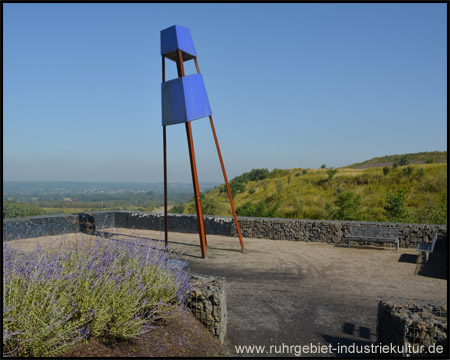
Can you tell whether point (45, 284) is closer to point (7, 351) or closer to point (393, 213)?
point (7, 351)

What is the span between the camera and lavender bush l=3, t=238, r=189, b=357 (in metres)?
3.29

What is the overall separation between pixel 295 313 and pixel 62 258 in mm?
3723

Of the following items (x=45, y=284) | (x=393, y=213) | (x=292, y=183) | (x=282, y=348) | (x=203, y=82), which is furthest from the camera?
(x=292, y=183)

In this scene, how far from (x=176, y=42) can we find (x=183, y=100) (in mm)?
1626

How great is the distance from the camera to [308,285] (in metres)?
7.74

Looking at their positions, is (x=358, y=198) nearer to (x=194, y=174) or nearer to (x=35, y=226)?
(x=194, y=174)

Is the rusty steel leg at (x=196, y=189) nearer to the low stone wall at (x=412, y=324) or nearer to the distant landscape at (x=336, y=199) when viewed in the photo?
the distant landscape at (x=336, y=199)

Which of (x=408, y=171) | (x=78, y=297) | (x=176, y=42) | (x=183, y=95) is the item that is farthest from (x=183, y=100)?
(x=408, y=171)

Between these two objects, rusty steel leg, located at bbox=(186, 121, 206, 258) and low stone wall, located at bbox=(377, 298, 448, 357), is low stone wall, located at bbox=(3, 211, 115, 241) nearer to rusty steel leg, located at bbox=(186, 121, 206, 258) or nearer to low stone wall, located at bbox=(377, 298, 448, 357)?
rusty steel leg, located at bbox=(186, 121, 206, 258)

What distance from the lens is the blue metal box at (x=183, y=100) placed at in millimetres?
10023

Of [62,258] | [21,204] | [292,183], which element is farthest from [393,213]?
[292,183]

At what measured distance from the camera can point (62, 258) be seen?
443 cm

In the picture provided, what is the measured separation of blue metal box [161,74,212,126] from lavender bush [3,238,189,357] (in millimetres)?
5707

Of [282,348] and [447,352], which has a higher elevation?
[447,352]
